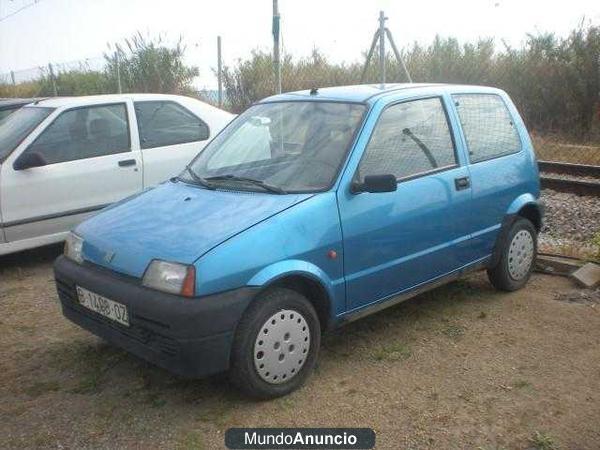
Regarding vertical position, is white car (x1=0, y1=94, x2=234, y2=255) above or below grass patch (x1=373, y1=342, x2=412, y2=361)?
above

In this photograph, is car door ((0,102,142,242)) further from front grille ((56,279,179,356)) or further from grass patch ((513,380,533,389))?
grass patch ((513,380,533,389))

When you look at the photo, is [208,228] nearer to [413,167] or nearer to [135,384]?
[135,384]

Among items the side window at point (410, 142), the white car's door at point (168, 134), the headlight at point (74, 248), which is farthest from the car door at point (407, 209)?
the white car's door at point (168, 134)

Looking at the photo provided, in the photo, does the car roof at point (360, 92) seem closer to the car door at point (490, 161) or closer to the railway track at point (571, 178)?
the car door at point (490, 161)

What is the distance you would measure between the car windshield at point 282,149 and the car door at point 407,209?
7.4 inches

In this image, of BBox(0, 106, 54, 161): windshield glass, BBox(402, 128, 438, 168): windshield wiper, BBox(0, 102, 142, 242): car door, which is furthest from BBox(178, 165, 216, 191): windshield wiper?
BBox(0, 106, 54, 161): windshield glass

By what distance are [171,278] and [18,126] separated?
11.8 feet

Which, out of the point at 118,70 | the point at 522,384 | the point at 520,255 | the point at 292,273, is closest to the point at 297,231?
the point at 292,273

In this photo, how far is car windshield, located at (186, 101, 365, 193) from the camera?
371cm

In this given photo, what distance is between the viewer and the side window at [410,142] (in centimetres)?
383

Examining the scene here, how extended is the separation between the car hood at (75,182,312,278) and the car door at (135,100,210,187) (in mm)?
2406

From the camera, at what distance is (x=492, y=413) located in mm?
3246

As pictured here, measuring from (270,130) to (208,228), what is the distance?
3.84 feet

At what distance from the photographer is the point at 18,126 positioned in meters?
5.86
